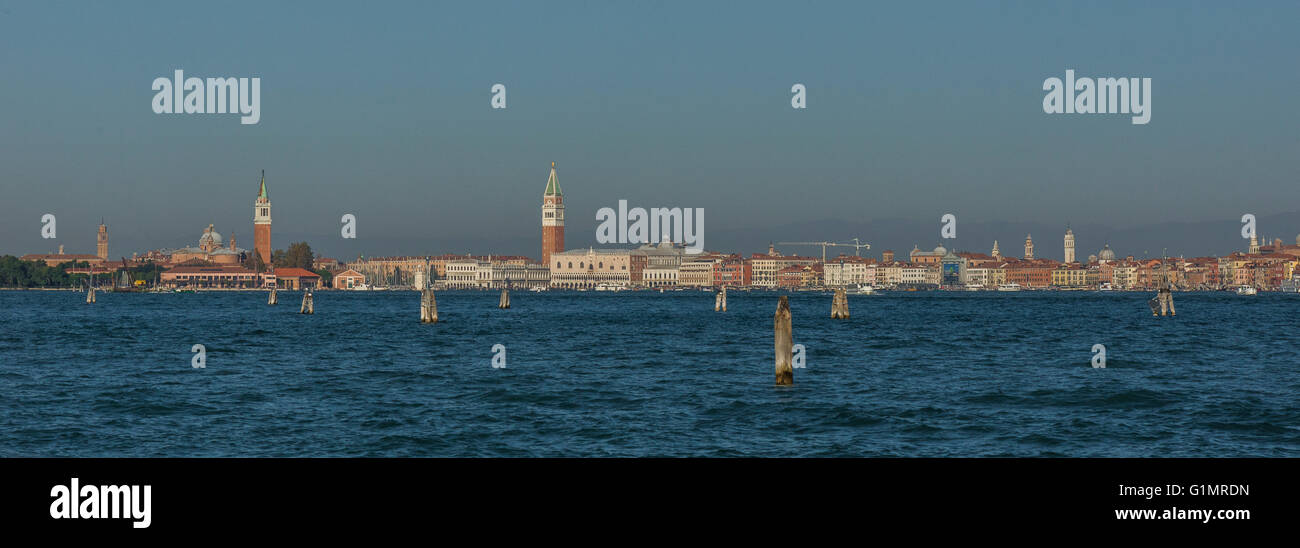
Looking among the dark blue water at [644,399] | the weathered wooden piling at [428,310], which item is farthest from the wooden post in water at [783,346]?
the weathered wooden piling at [428,310]

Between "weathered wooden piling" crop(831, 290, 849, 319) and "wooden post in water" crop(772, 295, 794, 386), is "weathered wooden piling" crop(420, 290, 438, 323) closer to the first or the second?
"weathered wooden piling" crop(831, 290, 849, 319)

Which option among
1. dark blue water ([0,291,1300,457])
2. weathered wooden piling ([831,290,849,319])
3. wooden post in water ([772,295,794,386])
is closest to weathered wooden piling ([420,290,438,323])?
dark blue water ([0,291,1300,457])

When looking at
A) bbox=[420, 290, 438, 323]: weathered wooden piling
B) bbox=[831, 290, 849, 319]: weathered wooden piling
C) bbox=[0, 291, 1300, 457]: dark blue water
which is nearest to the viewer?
bbox=[0, 291, 1300, 457]: dark blue water

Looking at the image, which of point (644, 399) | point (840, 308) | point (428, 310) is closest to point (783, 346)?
point (644, 399)

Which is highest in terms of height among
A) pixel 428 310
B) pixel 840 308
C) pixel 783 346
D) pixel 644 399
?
pixel 783 346

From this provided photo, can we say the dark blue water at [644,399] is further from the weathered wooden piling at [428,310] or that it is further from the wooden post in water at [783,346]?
the weathered wooden piling at [428,310]

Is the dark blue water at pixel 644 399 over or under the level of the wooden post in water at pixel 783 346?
under

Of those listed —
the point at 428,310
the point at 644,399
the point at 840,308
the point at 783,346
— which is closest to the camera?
the point at 644,399

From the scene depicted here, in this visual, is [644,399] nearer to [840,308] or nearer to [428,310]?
[428,310]

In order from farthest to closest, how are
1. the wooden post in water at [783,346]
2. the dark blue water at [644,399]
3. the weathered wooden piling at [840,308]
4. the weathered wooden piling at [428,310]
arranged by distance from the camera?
1. the weathered wooden piling at [840,308]
2. the weathered wooden piling at [428,310]
3. the wooden post in water at [783,346]
4. the dark blue water at [644,399]
